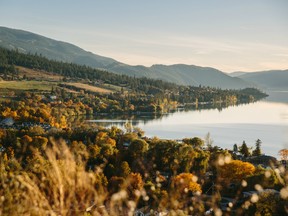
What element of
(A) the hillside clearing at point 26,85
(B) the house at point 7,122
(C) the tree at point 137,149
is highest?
(A) the hillside clearing at point 26,85

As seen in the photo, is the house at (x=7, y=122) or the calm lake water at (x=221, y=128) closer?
the calm lake water at (x=221, y=128)

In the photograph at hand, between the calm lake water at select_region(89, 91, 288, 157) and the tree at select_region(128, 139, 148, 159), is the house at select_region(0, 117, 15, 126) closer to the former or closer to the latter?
the calm lake water at select_region(89, 91, 288, 157)

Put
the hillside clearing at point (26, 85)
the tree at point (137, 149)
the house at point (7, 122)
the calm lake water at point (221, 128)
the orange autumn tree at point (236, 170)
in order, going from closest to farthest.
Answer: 1. the orange autumn tree at point (236, 170)
2. the tree at point (137, 149)
3. the calm lake water at point (221, 128)
4. the house at point (7, 122)
5. the hillside clearing at point (26, 85)

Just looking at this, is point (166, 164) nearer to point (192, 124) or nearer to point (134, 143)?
point (134, 143)

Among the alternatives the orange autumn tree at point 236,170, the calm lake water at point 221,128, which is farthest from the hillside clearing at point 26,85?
the orange autumn tree at point 236,170

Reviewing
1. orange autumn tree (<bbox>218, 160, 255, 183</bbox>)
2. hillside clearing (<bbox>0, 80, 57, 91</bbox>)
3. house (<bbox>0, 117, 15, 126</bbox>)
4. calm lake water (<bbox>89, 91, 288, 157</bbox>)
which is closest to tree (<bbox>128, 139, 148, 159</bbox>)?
orange autumn tree (<bbox>218, 160, 255, 183</bbox>)

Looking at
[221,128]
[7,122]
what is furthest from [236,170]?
[221,128]

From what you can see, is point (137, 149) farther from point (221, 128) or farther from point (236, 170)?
point (221, 128)

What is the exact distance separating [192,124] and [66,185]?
104427 millimetres

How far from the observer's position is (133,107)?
14325 cm

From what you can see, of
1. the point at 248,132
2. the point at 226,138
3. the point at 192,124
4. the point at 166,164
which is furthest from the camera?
the point at 192,124

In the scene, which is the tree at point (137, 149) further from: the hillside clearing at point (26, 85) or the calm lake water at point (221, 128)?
the hillside clearing at point (26, 85)

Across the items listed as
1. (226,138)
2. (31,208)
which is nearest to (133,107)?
(226,138)

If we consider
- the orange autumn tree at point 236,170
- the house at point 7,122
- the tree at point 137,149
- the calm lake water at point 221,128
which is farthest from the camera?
the house at point 7,122
